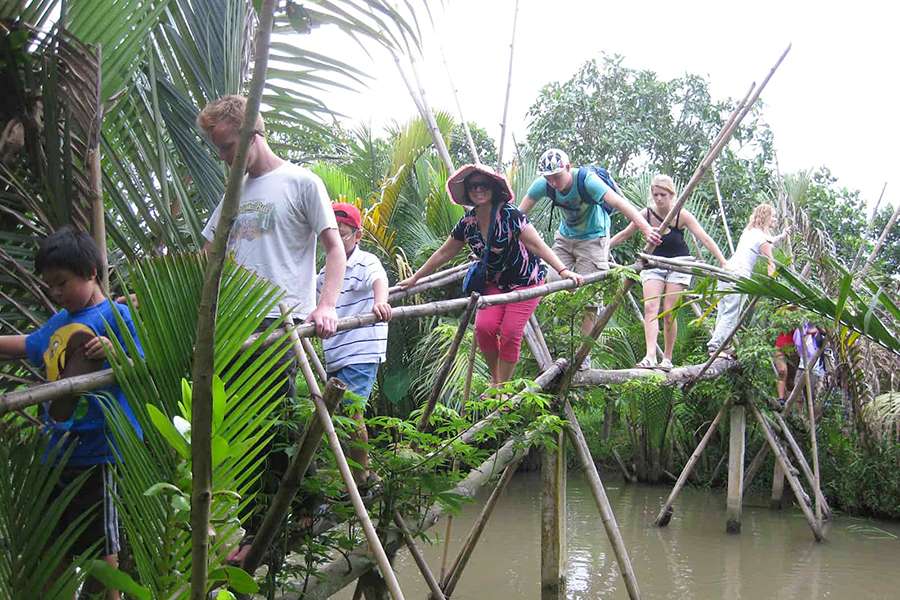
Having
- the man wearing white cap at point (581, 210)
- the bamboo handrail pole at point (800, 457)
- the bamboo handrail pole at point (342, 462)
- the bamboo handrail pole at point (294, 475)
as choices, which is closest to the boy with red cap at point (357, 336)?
the bamboo handrail pole at point (294, 475)

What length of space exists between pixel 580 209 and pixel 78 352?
3862mm

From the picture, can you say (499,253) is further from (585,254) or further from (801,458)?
(801,458)

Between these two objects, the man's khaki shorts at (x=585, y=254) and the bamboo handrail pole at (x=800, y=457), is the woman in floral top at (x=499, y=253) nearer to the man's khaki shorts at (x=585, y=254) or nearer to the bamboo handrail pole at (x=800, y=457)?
the man's khaki shorts at (x=585, y=254)

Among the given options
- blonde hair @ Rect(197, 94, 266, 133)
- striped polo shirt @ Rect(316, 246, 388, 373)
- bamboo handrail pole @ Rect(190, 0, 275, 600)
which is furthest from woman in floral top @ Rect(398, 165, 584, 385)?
bamboo handrail pole @ Rect(190, 0, 275, 600)

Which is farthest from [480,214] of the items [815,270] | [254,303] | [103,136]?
[815,270]

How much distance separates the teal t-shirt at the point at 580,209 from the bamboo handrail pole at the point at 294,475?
3346 millimetres

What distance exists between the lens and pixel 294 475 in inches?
93.8

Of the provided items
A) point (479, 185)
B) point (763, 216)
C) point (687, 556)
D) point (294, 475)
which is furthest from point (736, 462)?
point (294, 475)

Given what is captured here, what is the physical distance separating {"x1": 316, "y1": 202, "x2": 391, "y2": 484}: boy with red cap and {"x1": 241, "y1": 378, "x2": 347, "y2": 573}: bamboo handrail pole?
734 mm

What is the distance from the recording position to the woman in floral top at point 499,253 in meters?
4.61

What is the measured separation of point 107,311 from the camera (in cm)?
237

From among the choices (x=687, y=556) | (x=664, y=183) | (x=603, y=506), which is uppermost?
(x=664, y=183)

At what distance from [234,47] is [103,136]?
571mm

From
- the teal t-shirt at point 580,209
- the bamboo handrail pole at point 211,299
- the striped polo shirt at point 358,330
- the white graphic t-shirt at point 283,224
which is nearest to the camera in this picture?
the bamboo handrail pole at point 211,299
